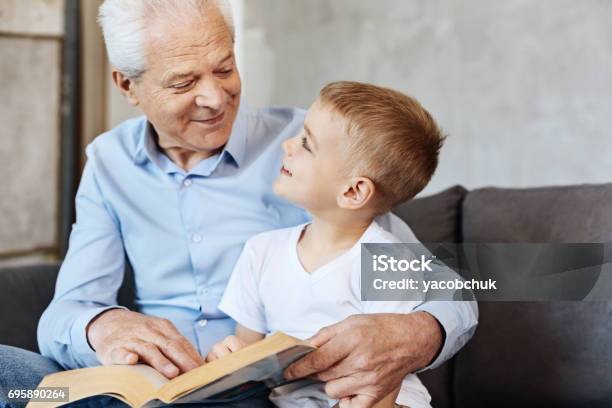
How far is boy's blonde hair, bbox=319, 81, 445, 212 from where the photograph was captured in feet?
4.67

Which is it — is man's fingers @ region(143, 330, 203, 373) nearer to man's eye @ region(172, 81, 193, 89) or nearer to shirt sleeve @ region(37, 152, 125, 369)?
shirt sleeve @ region(37, 152, 125, 369)

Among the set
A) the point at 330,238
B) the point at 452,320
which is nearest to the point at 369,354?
the point at 452,320

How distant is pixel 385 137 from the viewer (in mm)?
1418

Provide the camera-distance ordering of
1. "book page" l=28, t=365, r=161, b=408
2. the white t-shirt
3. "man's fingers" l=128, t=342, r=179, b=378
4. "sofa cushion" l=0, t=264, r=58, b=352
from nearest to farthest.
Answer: "book page" l=28, t=365, r=161, b=408 → "man's fingers" l=128, t=342, r=179, b=378 → the white t-shirt → "sofa cushion" l=0, t=264, r=58, b=352

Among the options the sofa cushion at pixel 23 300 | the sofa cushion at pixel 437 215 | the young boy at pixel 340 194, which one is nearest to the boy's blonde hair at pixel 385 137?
the young boy at pixel 340 194

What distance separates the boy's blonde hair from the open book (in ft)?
1.34

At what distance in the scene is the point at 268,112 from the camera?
189cm

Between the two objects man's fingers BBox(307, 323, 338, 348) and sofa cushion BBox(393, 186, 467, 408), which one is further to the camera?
sofa cushion BBox(393, 186, 467, 408)

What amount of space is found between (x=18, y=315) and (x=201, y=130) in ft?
2.24

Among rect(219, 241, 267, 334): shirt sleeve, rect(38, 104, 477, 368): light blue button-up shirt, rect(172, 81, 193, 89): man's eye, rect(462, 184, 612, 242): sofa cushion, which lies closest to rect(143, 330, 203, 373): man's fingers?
rect(219, 241, 267, 334): shirt sleeve

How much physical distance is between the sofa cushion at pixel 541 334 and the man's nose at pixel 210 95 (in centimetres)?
75

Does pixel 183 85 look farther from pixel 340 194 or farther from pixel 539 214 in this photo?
pixel 539 214

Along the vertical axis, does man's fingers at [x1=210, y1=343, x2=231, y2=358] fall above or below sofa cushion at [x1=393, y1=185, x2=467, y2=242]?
below

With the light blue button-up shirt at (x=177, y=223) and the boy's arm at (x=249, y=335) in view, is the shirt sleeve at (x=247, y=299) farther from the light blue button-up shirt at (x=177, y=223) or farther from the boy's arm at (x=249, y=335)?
the light blue button-up shirt at (x=177, y=223)
